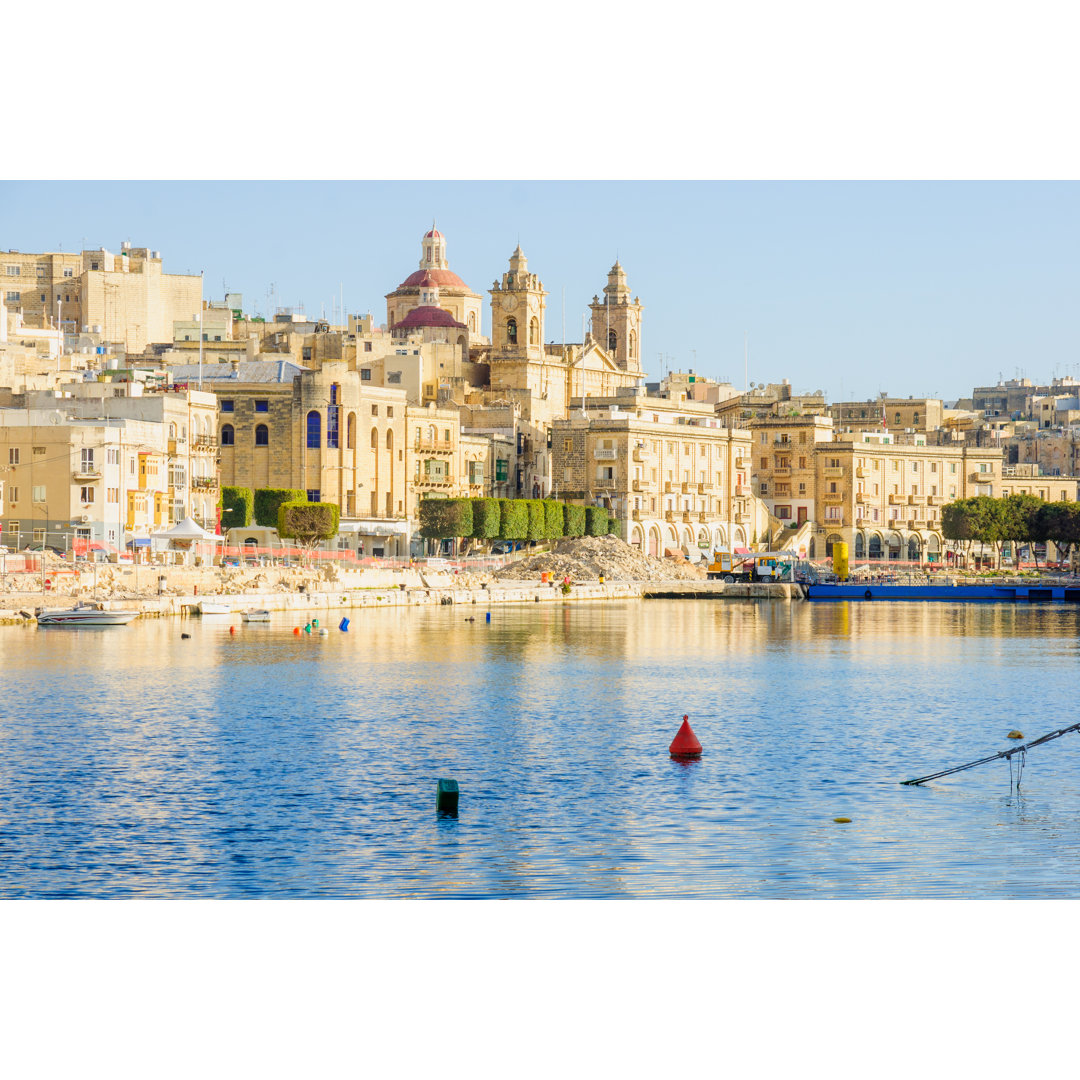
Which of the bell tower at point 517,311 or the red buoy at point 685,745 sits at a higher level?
the bell tower at point 517,311

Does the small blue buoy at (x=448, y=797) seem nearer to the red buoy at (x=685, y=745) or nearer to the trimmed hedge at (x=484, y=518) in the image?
the red buoy at (x=685, y=745)

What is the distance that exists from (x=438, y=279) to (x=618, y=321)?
1165 cm

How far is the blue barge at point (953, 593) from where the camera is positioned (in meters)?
82.1

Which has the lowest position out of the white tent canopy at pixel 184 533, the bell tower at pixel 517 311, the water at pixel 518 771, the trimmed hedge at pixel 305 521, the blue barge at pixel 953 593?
the water at pixel 518 771

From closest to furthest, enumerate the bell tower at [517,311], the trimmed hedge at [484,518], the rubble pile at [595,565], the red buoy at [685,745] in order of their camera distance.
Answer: the red buoy at [685,745]
the rubble pile at [595,565]
the trimmed hedge at [484,518]
the bell tower at [517,311]

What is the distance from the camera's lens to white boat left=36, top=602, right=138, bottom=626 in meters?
47.0

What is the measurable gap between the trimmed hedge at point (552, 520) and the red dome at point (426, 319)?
23.7 metres

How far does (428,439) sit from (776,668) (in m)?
45.2

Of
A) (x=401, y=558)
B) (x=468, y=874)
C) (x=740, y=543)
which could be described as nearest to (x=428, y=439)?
(x=401, y=558)

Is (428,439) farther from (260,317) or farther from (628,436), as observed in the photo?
(260,317)

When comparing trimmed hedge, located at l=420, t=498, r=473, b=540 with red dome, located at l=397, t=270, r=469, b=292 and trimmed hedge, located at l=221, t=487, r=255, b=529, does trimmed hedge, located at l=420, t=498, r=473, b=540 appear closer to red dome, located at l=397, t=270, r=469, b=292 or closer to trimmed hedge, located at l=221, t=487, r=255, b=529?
trimmed hedge, located at l=221, t=487, r=255, b=529

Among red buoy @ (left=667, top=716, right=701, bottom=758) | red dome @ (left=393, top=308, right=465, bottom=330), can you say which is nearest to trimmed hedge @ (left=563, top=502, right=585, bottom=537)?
red dome @ (left=393, top=308, right=465, bottom=330)

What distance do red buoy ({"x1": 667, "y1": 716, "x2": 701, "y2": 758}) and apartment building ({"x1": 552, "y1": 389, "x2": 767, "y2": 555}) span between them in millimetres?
67016

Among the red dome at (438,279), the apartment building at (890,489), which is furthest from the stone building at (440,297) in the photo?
the apartment building at (890,489)
